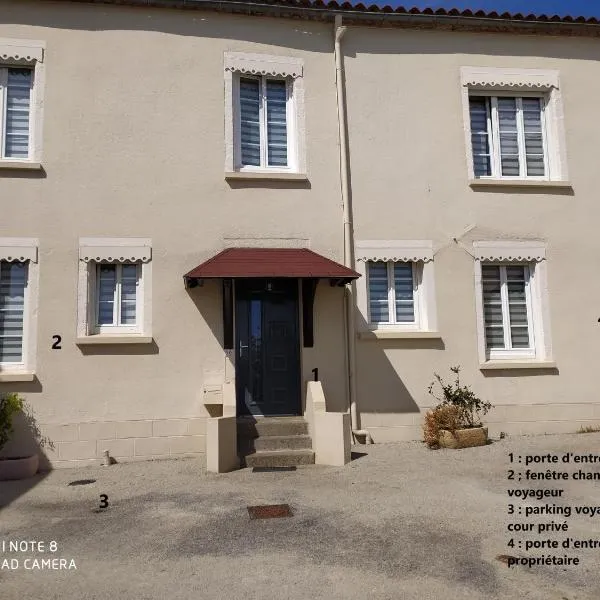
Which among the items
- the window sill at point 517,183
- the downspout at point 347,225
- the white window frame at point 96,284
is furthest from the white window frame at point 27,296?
the window sill at point 517,183

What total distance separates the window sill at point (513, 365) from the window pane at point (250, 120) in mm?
5043

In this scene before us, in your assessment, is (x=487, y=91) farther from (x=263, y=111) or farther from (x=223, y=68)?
(x=223, y=68)

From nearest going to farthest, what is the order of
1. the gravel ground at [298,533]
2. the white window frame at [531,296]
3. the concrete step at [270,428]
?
the gravel ground at [298,533] → the concrete step at [270,428] → the white window frame at [531,296]

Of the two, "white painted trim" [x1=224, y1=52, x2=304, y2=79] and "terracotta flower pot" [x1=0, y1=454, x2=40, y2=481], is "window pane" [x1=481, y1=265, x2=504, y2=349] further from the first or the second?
"terracotta flower pot" [x1=0, y1=454, x2=40, y2=481]

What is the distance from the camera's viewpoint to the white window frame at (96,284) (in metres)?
8.56

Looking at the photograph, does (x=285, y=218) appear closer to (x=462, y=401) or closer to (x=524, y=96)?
(x=462, y=401)

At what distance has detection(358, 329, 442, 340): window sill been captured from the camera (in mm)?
9117

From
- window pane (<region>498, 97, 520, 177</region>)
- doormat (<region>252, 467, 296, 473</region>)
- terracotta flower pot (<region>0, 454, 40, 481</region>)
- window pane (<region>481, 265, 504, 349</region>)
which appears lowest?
doormat (<region>252, 467, 296, 473</region>)

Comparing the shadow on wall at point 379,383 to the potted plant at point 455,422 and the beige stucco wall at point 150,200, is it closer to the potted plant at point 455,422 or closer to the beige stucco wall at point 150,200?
the beige stucco wall at point 150,200

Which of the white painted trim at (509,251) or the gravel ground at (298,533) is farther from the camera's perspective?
the white painted trim at (509,251)

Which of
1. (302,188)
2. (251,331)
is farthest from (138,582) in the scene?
(302,188)

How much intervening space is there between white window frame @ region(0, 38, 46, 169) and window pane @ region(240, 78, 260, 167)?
123 inches

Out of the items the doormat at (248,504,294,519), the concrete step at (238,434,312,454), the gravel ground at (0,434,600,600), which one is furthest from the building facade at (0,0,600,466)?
the doormat at (248,504,294,519)

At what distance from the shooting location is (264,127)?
957 centimetres
